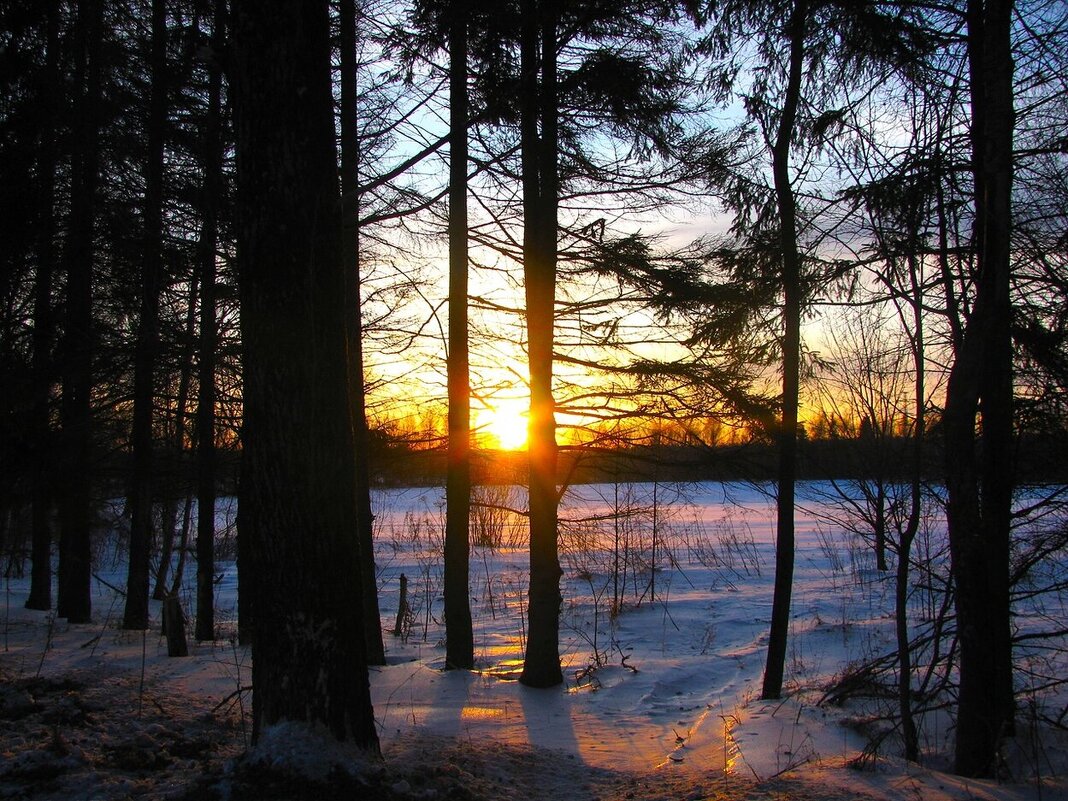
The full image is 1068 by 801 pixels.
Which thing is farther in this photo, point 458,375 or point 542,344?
point 458,375

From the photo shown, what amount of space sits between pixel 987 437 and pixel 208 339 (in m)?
8.82

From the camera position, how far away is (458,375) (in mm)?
9352

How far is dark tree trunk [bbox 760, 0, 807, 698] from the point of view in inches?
315

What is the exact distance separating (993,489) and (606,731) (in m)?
3.93

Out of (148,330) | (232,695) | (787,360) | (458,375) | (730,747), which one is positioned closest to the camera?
(232,695)

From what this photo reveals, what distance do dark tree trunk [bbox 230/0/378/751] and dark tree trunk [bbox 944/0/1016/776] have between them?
15.0 feet

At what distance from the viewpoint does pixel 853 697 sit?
7.75 meters

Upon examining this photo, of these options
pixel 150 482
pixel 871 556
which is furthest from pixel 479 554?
pixel 150 482

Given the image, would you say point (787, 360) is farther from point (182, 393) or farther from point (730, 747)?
point (182, 393)

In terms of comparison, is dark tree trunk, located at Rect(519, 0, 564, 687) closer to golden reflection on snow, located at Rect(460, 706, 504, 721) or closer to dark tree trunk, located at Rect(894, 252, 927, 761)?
golden reflection on snow, located at Rect(460, 706, 504, 721)

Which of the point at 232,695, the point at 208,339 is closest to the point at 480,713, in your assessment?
the point at 232,695

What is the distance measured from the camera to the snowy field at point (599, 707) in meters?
4.64

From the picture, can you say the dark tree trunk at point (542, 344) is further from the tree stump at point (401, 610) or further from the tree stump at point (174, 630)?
the tree stump at point (401, 610)

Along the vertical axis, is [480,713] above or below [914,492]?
below
